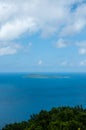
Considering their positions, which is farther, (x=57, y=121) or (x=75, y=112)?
→ (x=75, y=112)

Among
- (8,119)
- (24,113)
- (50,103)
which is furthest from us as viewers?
(50,103)

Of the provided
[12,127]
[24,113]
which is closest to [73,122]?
[12,127]

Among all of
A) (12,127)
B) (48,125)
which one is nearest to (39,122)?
(48,125)

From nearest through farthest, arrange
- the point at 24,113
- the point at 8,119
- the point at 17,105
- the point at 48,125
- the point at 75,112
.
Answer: the point at 48,125 → the point at 75,112 → the point at 8,119 → the point at 24,113 → the point at 17,105

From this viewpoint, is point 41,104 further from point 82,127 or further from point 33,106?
point 82,127

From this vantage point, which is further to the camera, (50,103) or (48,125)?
(50,103)

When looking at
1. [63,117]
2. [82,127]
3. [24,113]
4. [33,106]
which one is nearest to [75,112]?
[63,117]

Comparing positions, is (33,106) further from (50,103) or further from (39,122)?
(39,122)

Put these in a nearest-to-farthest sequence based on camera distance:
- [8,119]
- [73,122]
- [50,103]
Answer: [73,122]
[8,119]
[50,103]

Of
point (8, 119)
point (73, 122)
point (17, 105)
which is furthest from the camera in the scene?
point (17, 105)
